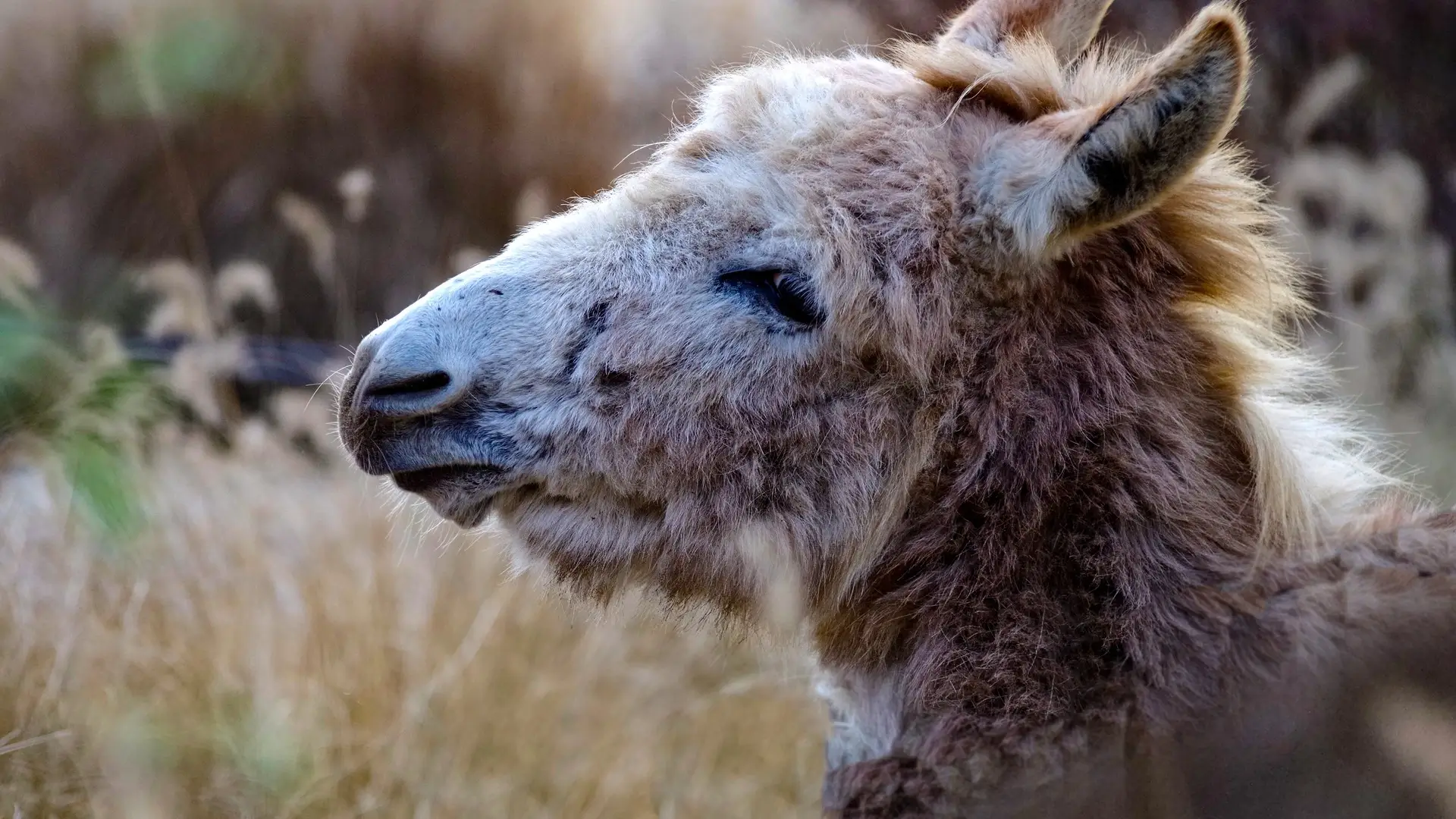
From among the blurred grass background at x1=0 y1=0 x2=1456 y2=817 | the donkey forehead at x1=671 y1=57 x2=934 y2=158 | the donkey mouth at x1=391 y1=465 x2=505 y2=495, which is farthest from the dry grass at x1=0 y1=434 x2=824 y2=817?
the donkey forehead at x1=671 y1=57 x2=934 y2=158

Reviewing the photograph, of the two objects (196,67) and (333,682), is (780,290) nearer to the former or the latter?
(333,682)

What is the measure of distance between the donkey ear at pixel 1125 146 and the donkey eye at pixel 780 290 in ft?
1.11

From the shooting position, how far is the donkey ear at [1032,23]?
2697mm

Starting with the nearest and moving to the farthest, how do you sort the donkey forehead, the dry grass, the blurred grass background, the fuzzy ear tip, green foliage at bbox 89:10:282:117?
the fuzzy ear tip
the donkey forehead
the dry grass
the blurred grass background
green foliage at bbox 89:10:282:117

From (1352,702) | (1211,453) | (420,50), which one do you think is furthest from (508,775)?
(420,50)

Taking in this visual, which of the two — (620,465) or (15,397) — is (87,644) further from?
(620,465)

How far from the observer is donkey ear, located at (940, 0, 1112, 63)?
106 inches

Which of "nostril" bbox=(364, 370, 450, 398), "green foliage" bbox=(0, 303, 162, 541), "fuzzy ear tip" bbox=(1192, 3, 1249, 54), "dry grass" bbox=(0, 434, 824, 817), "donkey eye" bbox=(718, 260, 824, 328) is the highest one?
"fuzzy ear tip" bbox=(1192, 3, 1249, 54)

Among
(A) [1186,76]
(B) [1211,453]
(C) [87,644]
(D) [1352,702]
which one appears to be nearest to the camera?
(D) [1352,702]

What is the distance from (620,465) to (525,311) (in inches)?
12.4

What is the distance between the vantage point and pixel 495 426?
2217 mm

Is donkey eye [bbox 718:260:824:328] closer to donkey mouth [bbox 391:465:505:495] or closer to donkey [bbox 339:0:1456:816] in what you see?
donkey [bbox 339:0:1456:816]

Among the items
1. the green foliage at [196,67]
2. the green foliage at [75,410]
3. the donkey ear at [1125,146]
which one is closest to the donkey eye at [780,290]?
the donkey ear at [1125,146]

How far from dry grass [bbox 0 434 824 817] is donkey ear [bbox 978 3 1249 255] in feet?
3.20
